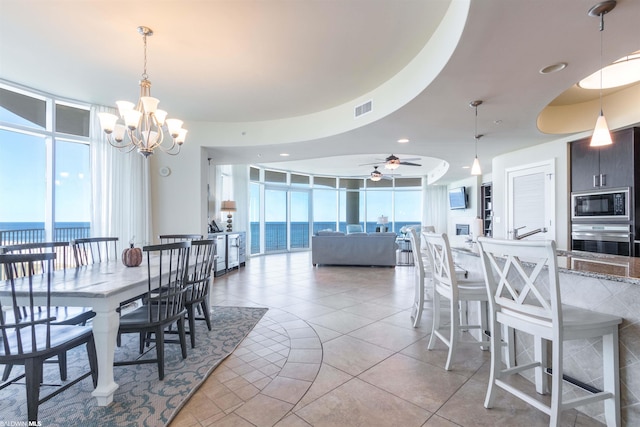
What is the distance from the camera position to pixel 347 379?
222 centimetres

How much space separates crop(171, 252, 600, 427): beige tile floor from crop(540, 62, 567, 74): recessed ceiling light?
250cm

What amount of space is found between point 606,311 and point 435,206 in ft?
34.1

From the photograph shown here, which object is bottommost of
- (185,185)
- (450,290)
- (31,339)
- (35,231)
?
(31,339)

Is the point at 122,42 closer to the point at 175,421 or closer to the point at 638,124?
the point at 175,421

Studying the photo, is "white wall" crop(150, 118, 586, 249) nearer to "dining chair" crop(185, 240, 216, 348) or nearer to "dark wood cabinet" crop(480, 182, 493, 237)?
"dining chair" crop(185, 240, 216, 348)

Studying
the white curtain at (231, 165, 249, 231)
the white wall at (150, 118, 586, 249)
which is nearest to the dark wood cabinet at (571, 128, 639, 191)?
the white wall at (150, 118, 586, 249)

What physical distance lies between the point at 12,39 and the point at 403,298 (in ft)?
17.6

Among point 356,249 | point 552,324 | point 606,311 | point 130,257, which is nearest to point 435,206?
point 356,249

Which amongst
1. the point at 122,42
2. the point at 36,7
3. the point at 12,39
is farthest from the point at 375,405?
the point at 12,39

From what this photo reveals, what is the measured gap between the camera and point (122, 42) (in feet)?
9.48

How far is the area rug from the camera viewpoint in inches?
70.6

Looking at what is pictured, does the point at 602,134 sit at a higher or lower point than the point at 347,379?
higher

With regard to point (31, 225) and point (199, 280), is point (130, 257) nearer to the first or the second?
point (199, 280)

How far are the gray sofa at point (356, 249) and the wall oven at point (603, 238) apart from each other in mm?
3208
